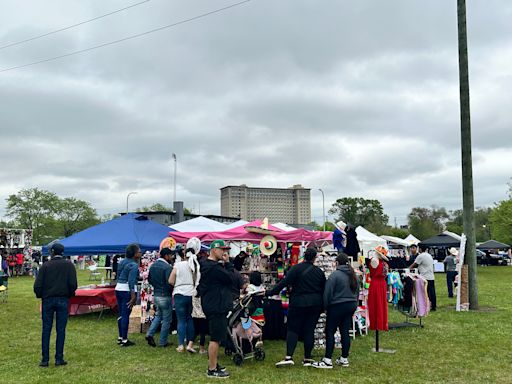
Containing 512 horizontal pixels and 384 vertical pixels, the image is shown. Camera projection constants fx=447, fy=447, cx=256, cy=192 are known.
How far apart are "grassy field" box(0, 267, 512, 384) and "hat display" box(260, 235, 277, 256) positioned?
1691 millimetres

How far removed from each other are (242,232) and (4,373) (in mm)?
4541

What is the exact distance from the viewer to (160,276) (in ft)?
23.8

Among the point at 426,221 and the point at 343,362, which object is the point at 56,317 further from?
the point at 426,221

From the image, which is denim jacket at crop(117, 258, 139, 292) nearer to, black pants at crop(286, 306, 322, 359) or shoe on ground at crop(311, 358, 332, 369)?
black pants at crop(286, 306, 322, 359)

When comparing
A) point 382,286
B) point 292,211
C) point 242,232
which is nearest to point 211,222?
point 242,232

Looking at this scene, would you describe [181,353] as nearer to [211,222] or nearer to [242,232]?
[242,232]

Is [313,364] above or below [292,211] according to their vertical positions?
below

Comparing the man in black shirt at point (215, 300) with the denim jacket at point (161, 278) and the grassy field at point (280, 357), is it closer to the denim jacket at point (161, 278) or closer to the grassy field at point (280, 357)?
the grassy field at point (280, 357)

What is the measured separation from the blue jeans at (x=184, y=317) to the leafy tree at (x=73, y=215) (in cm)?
6004

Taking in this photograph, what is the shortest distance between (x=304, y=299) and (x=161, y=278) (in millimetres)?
2566

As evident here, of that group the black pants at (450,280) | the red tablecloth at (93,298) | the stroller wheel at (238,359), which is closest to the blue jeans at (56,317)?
the stroller wheel at (238,359)

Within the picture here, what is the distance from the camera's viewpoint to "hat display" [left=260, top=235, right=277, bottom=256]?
8.45m

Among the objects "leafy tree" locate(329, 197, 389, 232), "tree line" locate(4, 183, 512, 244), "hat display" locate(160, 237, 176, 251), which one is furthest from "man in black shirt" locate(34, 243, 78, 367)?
"leafy tree" locate(329, 197, 389, 232)

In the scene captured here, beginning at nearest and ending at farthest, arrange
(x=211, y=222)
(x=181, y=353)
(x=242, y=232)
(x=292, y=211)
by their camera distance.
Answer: (x=181, y=353) → (x=242, y=232) → (x=211, y=222) → (x=292, y=211)
